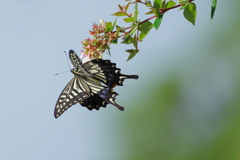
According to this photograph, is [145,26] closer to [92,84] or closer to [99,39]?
[99,39]

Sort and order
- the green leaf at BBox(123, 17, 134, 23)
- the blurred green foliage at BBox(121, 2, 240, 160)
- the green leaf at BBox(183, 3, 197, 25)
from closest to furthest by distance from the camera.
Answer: the green leaf at BBox(183, 3, 197, 25)
the green leaf at BBox(123, 17, 134, 23)
the blurred green foliage at BBox(121, 2, 240, 160)

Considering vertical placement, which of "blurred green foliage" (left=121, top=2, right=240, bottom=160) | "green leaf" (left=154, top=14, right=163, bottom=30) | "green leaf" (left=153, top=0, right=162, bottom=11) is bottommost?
"blurred green foliage" (left=121, top=2, right=240, bottom=160)

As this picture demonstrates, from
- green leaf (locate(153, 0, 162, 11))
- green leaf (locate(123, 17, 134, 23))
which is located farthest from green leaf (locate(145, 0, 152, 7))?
green leaf (locate(123, 17, 134, 23))

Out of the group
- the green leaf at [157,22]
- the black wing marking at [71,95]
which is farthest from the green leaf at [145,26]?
the black wing marking at [71,95]

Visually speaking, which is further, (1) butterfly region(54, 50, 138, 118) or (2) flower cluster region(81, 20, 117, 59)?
(1) butterfly region(54, 50, 138, 118)

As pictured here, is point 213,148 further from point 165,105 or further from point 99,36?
point 99,36

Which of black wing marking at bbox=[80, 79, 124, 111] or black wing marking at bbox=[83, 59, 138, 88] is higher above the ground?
black wing marking at bbox=[83, 59, 138, 88]

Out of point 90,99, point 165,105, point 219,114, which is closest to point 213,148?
point 219,114

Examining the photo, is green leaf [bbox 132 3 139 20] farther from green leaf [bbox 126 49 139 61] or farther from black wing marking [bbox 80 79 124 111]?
black wing marking [bbox 80 79 124 111]
